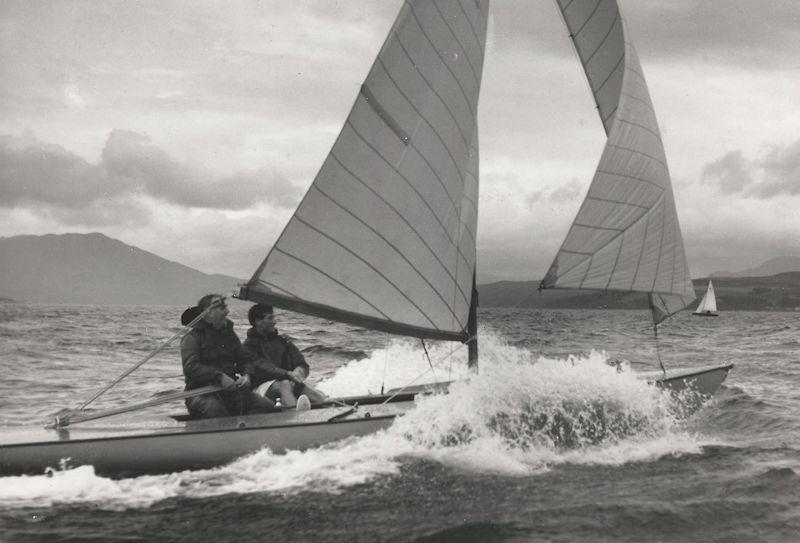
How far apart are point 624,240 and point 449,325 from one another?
7.49 ft

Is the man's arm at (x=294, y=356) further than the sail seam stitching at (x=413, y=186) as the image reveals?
Yes

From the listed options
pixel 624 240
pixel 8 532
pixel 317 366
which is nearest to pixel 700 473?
pixel 624 240

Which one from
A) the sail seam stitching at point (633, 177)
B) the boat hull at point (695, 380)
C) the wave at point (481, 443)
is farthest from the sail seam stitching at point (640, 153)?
the boat hull at point (695, 380)

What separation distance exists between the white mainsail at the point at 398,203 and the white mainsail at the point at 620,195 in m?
1.32

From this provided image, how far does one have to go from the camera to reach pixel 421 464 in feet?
22.6

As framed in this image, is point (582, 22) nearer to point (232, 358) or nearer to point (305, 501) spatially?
point (232, 358)

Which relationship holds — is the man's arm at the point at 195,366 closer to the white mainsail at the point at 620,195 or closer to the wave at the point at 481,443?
the wave at the point at 481,443

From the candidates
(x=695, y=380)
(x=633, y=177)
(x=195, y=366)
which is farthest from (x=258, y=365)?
(x=695, y=380)

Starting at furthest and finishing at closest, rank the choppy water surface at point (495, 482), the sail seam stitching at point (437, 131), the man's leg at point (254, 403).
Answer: the man's leg at point (254, 403) < the sail seam stitching at point (437, 131) < the choppy water surface at point (495, 482)

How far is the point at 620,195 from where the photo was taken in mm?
8094

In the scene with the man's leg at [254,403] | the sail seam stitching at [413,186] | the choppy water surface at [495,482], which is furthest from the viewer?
the man's leg at [254,403]

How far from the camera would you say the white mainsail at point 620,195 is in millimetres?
7816

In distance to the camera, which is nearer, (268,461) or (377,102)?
(268,461)

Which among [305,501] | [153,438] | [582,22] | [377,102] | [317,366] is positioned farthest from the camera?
[317,366]
